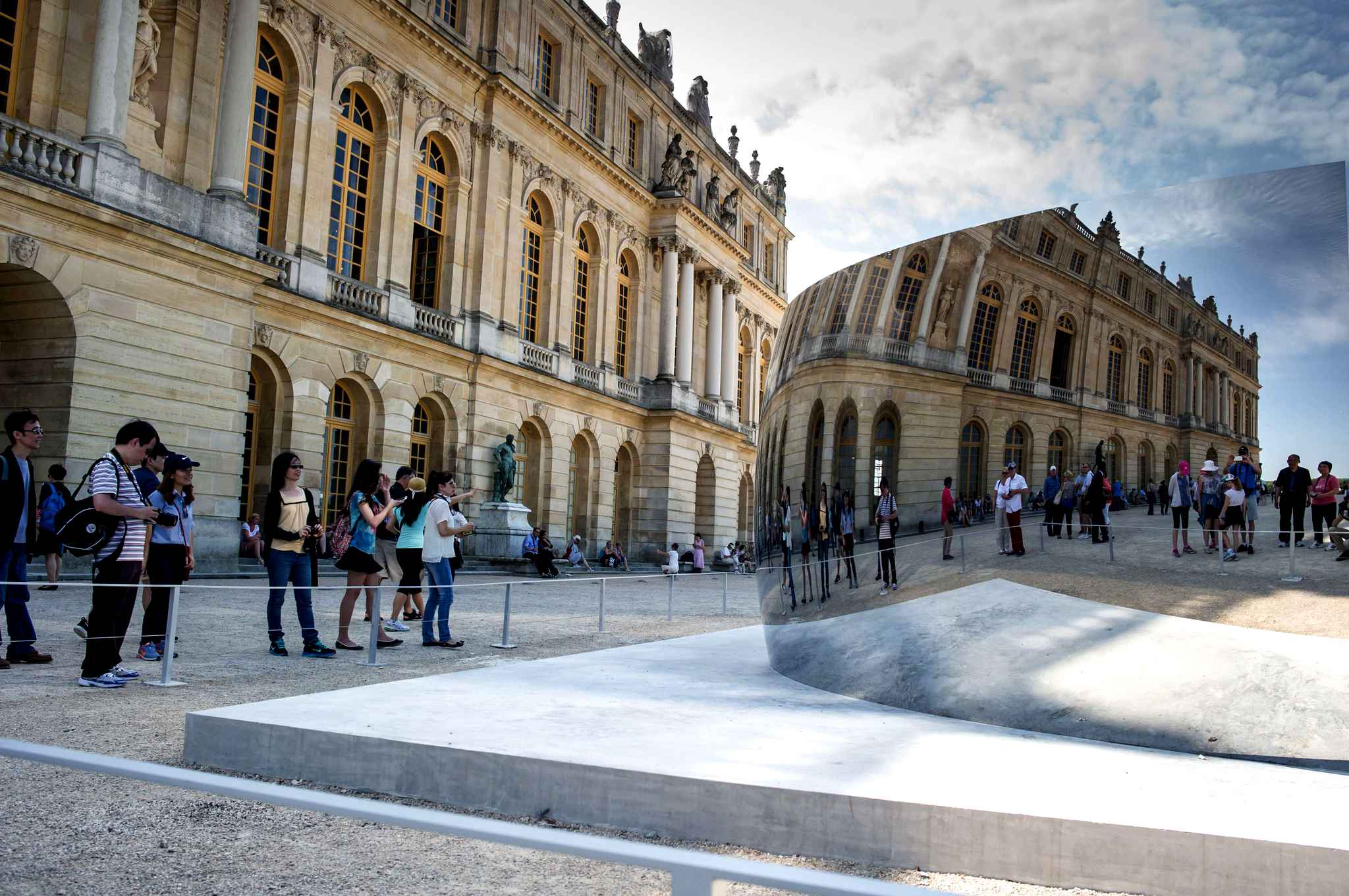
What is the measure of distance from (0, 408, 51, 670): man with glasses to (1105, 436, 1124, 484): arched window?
6984mm

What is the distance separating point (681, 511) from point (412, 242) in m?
17.1

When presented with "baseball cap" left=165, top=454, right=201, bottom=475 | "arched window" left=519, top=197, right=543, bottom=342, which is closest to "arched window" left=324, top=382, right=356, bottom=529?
"arched window" left=519, top=197, right=543, bottom=342

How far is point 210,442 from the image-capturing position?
62.8ft

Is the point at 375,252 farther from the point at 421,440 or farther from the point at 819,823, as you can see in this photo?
the point at 819,823

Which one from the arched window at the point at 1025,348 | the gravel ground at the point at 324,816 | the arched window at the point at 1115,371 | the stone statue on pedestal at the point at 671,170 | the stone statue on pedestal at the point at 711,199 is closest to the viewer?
the gravel ground at the point at 324,816

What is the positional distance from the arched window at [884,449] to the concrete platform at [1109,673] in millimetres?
667

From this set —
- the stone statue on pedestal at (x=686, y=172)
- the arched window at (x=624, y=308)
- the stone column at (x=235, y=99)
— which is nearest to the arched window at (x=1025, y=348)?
the stone column at (x=235, y=99)

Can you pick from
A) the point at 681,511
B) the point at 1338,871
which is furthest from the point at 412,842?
the point at 681,511

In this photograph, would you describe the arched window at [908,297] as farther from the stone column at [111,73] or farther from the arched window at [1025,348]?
the stone column at [111,73]

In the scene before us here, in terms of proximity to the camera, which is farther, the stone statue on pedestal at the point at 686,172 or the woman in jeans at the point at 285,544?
the stone statue on pedestal at the point at 686,172

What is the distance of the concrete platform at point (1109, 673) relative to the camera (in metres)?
3.51

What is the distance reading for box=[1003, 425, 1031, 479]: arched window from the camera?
4.59m

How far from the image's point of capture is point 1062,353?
182 inches

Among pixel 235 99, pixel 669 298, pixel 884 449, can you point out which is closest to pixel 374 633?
pixel 884 449
